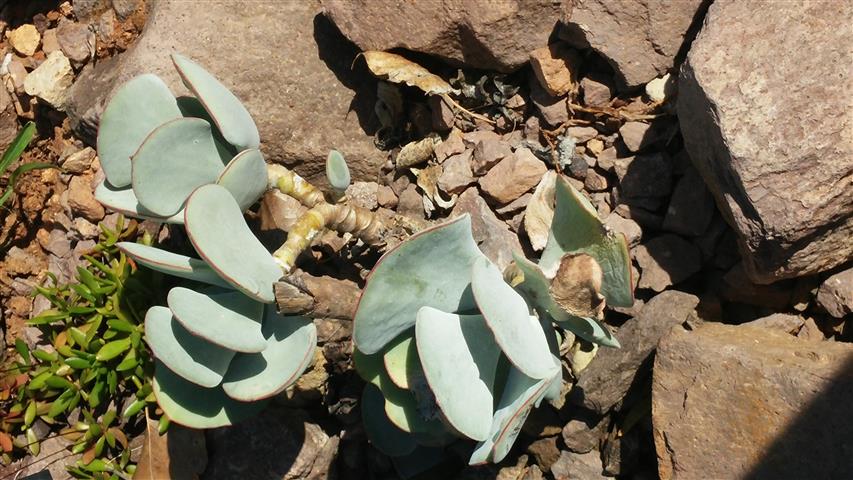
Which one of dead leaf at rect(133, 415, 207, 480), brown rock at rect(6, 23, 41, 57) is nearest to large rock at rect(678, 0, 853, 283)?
dead leaf at rect(133, 415, 207, 480)

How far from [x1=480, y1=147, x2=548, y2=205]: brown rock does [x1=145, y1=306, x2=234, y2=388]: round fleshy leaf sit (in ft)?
2.99

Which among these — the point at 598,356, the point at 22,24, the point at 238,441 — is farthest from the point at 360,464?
the point at 22,24

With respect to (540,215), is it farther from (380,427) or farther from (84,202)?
(84,202)

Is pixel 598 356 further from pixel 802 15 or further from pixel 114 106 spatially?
pixel 114 106

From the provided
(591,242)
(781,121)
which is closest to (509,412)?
(591,242)

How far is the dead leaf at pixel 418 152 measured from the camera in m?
2.43

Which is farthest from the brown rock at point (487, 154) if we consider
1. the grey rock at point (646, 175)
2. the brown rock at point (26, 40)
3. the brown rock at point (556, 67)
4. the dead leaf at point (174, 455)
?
the brown rock at point (26, 40)

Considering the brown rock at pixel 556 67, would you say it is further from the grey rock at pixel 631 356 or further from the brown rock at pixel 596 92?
the grey rock at pixel 631 356

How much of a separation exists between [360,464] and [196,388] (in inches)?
26.4

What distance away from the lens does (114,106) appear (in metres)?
1.92

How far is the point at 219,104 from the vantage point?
183 cm

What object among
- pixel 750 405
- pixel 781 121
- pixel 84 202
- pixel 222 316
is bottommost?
pixel 84 202

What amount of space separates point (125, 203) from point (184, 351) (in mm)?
429

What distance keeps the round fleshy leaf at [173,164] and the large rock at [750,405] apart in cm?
127
